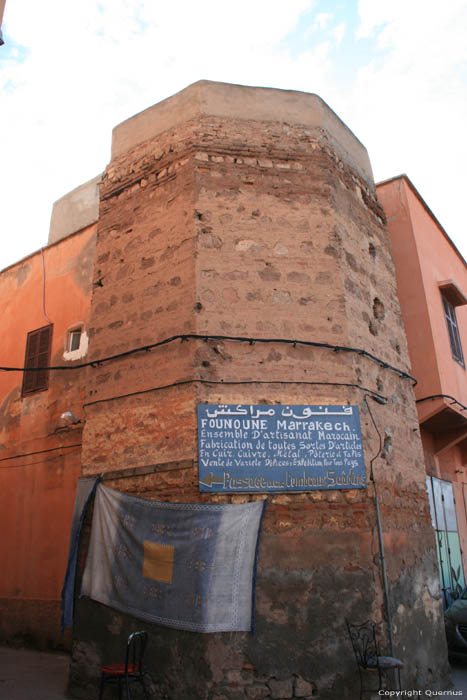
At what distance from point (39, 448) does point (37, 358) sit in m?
1.76

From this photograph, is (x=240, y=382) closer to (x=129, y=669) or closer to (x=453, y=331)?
(x=129, y=669)

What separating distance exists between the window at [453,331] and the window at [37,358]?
7.29 m

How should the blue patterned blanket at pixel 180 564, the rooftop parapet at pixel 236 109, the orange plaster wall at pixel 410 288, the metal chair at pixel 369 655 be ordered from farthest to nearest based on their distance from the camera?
the orange plaster wall at pixel 410 288, the rooftop parapet at pixel 236 109, the blue patterned blanket at pixel 180 564, the metal chair at pixel 369 655

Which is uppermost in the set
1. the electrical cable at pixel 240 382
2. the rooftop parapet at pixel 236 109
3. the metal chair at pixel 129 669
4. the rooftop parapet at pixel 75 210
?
the rooftop parapet at pixel 75 210

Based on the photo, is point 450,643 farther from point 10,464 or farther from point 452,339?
point 10,464

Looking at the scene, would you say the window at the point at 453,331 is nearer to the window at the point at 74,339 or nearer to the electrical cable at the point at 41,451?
the window at the point at 74,339

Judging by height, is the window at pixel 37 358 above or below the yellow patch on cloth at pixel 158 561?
above

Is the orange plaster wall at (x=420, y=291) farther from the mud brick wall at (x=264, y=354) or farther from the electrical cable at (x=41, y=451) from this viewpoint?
the electrical cable at (x=41, y=451)

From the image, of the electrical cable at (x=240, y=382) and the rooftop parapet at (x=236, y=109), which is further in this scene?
the rooftop parapet at (x=236, y=109)

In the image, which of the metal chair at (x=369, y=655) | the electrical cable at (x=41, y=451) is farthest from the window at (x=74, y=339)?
the metal chair at (x=369, y=655)

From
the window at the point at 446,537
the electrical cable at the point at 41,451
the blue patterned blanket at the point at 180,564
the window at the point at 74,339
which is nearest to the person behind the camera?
the blue patterned blanket at the point at 180,564

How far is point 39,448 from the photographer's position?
9.82m

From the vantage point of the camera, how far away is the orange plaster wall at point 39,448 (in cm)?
893

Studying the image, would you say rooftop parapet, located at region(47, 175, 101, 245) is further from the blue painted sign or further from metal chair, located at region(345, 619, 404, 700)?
metal chair, located at region(345, 619, 404, 700)
